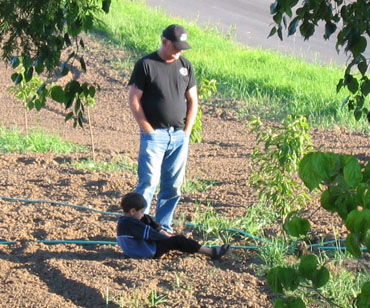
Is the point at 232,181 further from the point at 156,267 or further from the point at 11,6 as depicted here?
the point at 11,6

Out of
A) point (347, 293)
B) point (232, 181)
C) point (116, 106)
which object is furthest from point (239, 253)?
point (116, 106)

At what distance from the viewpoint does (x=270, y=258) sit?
6.09 m

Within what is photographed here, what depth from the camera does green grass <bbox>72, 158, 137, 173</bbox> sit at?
9258 millimetres

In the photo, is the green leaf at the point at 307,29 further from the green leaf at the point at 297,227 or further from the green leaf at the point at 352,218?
the green leaf at the point at 352,218

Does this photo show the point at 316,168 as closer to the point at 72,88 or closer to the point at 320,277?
the point at 320,277

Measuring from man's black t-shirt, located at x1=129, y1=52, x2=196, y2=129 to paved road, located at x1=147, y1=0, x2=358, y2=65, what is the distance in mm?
9405

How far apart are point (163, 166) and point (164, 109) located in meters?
0.47

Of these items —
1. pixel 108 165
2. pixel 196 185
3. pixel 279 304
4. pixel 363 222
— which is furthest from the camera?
pixel 108 165

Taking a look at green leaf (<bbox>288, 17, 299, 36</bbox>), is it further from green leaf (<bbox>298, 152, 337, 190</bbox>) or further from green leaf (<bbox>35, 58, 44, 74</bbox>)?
green leaf (<bbox>298, 152, 337, 190</bbox>)

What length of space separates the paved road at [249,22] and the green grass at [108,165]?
7001 millimetres

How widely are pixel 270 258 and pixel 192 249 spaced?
0.56 meters

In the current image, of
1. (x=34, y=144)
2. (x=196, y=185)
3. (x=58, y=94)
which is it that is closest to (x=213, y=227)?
(x=196, y=185)

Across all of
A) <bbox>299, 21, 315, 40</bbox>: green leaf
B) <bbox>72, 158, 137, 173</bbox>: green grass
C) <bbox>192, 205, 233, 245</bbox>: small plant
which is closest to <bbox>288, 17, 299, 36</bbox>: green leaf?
<bbox>299, 21, 315, 40</bbox>: green leaf

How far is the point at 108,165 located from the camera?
370 inches
